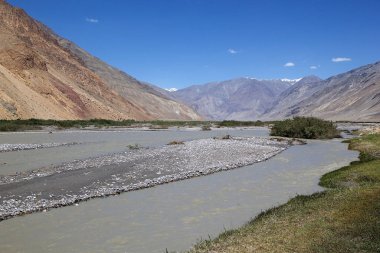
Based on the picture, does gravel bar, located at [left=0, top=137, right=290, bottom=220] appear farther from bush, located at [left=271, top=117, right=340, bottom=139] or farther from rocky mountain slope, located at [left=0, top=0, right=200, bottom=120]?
rocky mountain slope, located at [left=0, top=0, right=200, bottom=120]

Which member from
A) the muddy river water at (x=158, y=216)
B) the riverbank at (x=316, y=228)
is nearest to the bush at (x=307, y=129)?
the muddy river water at (x=158, y=216)

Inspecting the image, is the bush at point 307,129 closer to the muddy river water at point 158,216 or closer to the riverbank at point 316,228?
the muddy river water at point 158,216

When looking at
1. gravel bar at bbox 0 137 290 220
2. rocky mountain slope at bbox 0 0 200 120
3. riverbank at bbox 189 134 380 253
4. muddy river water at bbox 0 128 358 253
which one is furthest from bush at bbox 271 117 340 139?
rocky mountain slope at bbox 0 0 200 120

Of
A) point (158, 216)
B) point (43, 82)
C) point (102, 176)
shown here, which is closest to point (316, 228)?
point (158, 216)

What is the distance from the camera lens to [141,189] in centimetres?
2389

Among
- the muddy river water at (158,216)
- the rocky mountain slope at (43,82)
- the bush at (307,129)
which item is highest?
the rocky mountain slope at (43,82)

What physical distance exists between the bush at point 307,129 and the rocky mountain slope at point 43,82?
222ft

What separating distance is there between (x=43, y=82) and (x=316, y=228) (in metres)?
128

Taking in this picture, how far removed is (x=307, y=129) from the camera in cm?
6950

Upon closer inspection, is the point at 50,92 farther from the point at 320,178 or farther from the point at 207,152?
the point at 320,178

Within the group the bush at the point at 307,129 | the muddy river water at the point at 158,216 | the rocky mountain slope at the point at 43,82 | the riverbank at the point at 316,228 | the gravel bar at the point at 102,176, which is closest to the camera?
the riverbank at the point at 316,228

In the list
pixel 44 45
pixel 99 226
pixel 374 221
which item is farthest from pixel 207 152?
pixel 44 45

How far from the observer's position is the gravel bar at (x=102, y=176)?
20.5 meters

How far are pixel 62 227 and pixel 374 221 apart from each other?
37.0 ft
